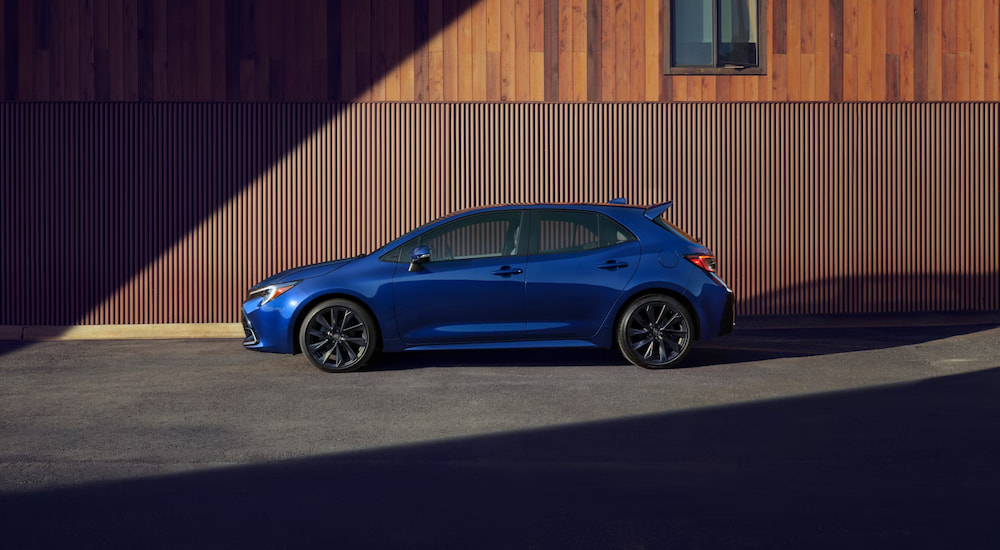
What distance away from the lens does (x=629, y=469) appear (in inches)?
253

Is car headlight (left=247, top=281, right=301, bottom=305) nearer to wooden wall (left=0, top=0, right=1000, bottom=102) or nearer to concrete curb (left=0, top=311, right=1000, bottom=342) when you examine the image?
concrete curb (left=0, top=311, right=1000, bottom=342)

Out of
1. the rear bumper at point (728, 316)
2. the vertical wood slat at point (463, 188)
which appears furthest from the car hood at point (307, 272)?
the vertical wood slat at point (463, 188)

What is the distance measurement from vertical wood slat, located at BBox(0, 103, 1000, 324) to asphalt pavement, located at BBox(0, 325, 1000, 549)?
360cm

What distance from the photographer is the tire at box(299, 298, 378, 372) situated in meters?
10.5

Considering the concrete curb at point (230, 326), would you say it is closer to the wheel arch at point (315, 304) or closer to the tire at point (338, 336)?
A: the wheel arch at point (315, 304)

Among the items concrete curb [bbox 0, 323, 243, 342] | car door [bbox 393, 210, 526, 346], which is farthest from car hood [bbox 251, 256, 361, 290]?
concrete curb [bbox 0, 323, 243, 342]

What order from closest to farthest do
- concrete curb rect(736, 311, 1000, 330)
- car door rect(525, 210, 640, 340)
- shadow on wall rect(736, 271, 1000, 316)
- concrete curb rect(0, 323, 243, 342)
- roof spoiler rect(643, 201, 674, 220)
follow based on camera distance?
car door rect(525, 210, 640, 340) → roof spoiler rect(643, 201, 674, 220) → concrete curb rect(0, 323, 243, 342) → concrete curb rect(736, 311, 1000, 330) → shadow on wall rect(736, 271, 1000, 316)

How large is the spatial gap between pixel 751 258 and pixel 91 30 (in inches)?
361

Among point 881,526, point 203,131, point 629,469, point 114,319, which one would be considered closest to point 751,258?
point 203,131

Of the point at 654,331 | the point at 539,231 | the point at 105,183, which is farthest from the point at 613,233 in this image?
the point at 105,183

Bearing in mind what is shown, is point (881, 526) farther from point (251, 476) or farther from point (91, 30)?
point (91, 30)

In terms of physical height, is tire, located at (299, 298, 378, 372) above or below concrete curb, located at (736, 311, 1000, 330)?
above

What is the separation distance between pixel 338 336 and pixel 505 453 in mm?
3954

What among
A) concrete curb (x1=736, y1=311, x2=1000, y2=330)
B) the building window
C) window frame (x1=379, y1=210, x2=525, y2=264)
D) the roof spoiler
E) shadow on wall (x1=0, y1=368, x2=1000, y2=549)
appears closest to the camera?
shadow on wall (x1=0, y1=368, x2=1000, y2=549)
